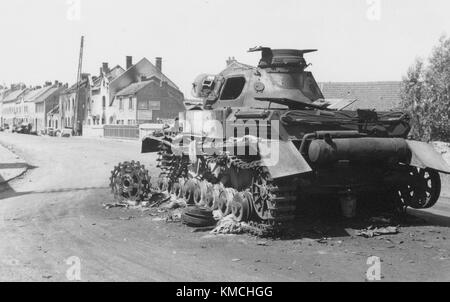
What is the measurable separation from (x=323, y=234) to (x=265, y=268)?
2183 mm

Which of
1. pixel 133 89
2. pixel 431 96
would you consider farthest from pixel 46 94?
pixel 431 96

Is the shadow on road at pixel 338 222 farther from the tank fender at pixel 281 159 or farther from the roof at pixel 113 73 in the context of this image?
the roof at pixel 113 73

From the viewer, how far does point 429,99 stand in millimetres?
20172

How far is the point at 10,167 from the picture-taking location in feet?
62.5

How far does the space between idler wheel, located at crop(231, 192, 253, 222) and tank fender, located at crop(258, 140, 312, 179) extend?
0.86 m

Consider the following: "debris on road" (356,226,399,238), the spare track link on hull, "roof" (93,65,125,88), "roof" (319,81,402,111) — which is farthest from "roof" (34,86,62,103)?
"debris on road" (356,226,399,238)

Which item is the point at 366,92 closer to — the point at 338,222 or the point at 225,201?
the point at 338,222

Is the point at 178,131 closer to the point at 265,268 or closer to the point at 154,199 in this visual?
the point at 154,199

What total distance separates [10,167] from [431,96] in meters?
15.1

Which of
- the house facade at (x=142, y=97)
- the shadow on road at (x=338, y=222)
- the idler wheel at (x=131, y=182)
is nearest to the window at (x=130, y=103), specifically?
the house facade at (x=142, y=97)

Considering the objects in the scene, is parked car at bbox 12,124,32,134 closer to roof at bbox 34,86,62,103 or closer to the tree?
roof at bbox 34,86,62,103

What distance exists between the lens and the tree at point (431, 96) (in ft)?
64.8

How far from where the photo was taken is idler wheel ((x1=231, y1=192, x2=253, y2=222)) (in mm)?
8609
